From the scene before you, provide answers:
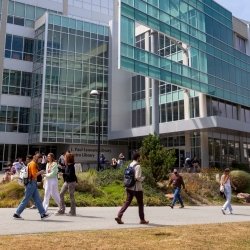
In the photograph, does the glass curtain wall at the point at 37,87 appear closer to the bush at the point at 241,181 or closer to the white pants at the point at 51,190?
the bush at the point at 241,181

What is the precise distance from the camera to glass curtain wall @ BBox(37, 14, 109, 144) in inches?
1312

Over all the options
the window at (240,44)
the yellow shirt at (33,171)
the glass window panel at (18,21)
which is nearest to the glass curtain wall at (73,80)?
the glass window panel at (18,21)

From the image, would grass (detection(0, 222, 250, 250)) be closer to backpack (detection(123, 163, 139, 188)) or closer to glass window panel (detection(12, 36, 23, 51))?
backpack (detection(123, 163, 139, 188))

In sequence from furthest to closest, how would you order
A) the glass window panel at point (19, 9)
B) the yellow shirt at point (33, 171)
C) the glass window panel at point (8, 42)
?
the glass window panel at point (19, 9) → the glass window panel at point (8, 42) → the yellow shirt at point (33, 171)

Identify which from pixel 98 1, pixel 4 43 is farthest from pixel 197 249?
pixel 98 1

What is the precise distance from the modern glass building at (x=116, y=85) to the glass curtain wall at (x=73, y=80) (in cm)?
10

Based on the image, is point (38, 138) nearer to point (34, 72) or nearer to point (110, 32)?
point (34, 72)

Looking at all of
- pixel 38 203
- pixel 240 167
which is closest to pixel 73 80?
pixel 240 167

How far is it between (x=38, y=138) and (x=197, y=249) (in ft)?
93.8

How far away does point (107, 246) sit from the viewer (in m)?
5.75

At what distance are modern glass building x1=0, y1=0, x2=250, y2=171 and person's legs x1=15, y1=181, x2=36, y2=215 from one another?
63.4 feet

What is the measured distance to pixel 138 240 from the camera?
249 inches

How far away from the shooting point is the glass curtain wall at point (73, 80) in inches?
1312

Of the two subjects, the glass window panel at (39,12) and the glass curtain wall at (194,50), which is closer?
the glass curtain wall at (194,50)
